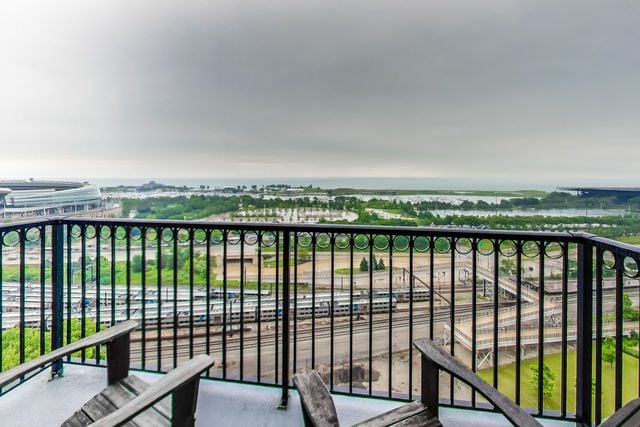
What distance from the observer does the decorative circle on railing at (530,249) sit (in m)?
1.83

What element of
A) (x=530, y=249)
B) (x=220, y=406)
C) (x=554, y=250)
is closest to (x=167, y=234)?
(x=220, y=406)

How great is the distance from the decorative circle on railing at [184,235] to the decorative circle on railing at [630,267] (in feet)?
8.23

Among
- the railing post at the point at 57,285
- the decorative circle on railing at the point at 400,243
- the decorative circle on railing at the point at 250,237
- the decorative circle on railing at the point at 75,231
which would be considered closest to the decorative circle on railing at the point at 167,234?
the decorative circle on railing at the point at 250,237

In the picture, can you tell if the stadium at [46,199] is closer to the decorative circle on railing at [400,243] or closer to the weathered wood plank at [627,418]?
the decorative circle on railing at [400,243]

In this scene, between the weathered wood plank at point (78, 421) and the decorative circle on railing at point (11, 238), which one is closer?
the weathered wood plank at point (78, 421)

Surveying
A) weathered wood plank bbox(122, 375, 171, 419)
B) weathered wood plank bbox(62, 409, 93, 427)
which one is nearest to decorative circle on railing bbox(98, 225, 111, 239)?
weathered wood plank bbox(122, 375, 171, 419)

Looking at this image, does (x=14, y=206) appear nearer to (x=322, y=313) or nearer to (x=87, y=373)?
(x=87, y=373)

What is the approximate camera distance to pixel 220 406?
2.00m

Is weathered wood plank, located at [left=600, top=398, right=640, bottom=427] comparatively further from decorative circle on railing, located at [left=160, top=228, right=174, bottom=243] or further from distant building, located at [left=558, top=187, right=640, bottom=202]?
distant building, located at [left=558, top=187, right=640, bottom=202]

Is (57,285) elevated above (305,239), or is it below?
below

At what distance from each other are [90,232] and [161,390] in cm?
189

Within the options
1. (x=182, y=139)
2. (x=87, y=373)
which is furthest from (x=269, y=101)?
(x=87, y=373)

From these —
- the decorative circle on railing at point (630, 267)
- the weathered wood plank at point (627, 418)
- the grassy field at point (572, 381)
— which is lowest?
the grassy field at point (572, 381)

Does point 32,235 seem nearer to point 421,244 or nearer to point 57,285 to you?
point 57,285
